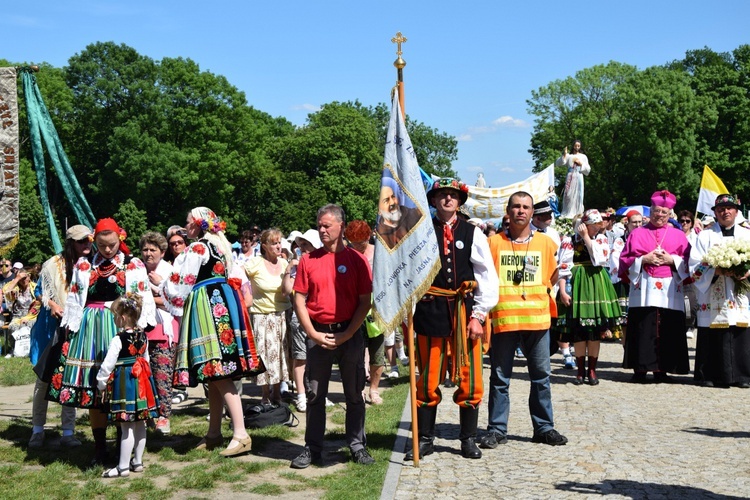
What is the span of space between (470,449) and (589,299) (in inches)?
194

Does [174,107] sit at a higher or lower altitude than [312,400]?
higher

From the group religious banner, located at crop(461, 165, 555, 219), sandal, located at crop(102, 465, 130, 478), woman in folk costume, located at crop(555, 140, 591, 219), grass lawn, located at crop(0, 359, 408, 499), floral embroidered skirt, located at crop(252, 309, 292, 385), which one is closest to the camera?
grass lawn, located at crop(0, 359, 408, 499)

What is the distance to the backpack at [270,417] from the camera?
29.0 feet

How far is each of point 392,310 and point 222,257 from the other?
5.33 feet

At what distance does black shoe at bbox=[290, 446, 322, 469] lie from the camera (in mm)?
7065

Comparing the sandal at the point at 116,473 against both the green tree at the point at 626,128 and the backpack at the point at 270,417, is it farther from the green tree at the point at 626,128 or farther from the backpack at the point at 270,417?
the green tree at the point at 626,128

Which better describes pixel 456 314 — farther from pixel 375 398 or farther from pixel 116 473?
pixel 375 398

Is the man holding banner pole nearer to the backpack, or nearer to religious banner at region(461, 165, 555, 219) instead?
the backpack

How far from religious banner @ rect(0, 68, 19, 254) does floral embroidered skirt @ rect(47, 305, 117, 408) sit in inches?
71.4

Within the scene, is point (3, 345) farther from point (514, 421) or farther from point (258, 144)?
point (258, 144)

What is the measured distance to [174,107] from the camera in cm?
5209

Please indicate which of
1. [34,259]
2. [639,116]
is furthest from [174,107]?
[639,116]

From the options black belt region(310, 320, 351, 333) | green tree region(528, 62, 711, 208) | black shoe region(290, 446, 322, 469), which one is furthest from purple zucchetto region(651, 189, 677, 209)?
green tree region(528, 62, 711, 208)

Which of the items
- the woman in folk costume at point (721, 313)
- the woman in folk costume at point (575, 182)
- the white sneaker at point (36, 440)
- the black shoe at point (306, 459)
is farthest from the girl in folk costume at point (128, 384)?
the woman in folk costume at point (575, 182)
